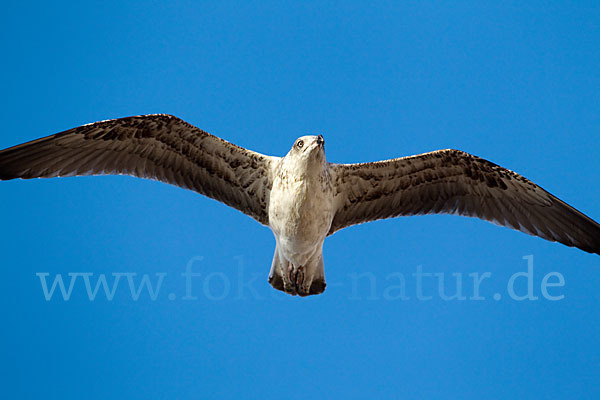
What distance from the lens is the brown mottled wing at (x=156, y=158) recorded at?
819 cm

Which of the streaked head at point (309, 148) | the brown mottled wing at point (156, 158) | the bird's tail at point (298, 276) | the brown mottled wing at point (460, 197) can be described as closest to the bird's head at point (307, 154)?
the streaked head at point (309, 148)

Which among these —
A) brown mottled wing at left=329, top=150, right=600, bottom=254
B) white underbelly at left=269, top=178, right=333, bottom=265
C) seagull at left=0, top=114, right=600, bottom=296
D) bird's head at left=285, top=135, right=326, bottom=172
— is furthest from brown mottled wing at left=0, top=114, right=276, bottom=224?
brown mottled wing at left=329, top=150, right=600, bottom=254

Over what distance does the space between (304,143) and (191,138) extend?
1622 mm

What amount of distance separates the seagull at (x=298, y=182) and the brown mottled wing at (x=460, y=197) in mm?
13

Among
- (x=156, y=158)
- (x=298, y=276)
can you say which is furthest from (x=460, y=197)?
(x=156, y=158)

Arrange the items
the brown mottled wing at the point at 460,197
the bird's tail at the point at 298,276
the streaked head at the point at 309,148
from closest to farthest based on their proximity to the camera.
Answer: the streaked head at the point at 309,148, the bird's tail at the point at 298,276, the brown mottled wing at the point at 460,197

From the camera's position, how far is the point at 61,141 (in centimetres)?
826

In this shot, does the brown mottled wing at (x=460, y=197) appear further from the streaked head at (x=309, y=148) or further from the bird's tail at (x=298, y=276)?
the streaked head at (x=309, y=148)

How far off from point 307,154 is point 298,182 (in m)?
0.35

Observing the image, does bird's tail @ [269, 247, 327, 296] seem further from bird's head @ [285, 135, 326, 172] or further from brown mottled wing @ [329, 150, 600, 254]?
bird's head @ [285, 135, 326, 172]

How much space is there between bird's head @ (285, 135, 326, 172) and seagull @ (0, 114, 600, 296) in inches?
1.1

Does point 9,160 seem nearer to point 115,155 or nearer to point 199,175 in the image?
point 115,155

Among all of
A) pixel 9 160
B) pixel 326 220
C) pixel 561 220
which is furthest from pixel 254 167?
pixel 561 220

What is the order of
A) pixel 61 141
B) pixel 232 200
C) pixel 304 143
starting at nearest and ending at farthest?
pixel 304 143
pixel 61 141
pixel 232 200
